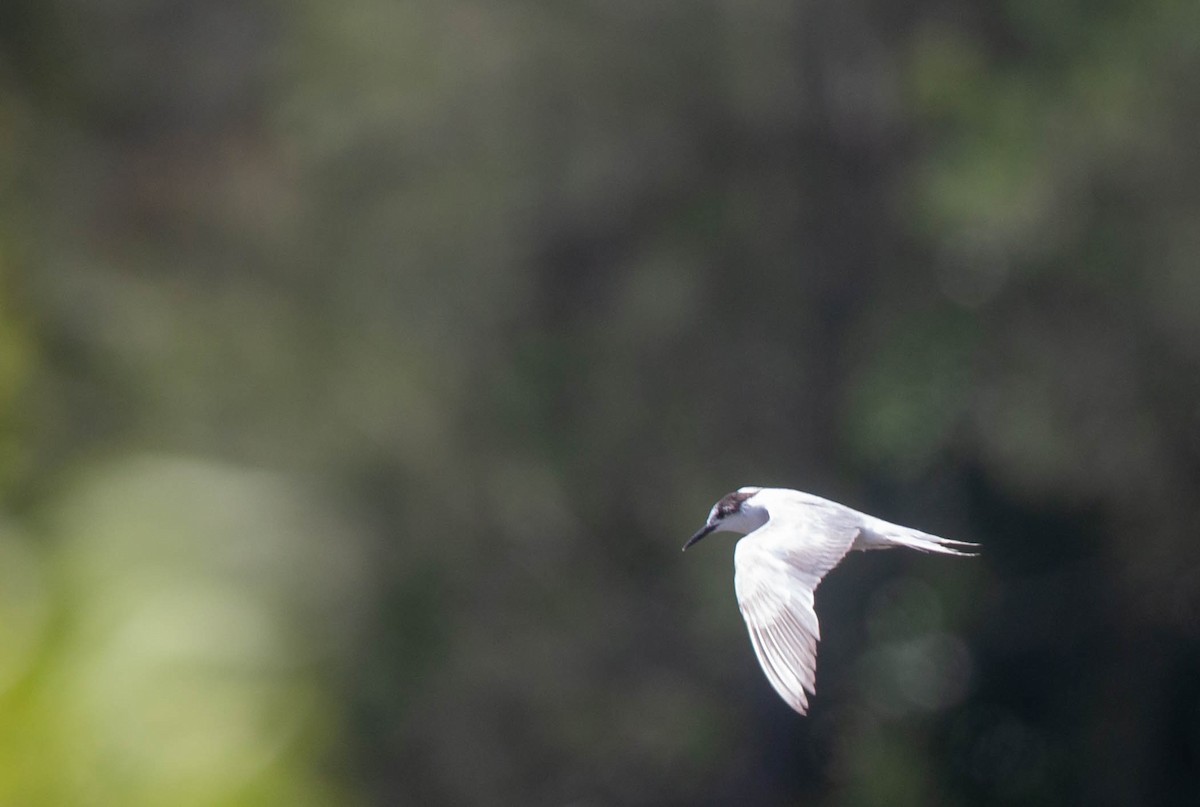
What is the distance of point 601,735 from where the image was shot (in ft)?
42.5

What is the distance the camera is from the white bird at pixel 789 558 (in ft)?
10.9

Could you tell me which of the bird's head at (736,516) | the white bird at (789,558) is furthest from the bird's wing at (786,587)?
the bird's head at (736,516)

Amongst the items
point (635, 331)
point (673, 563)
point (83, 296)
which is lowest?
point (673, 563)

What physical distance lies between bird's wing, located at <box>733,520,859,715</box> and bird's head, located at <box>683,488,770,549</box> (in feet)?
1.40

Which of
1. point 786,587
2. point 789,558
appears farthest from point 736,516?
point 786,587

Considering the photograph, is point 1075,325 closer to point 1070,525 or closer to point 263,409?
point 1070,525

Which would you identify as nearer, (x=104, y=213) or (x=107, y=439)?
(x=107, y=439)

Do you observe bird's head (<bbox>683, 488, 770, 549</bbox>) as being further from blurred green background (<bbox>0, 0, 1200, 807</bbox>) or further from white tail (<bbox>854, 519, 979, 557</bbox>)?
blurred green background (<bbox>0, 0, 1200, 807</bbox>)

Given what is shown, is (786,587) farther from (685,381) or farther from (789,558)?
(685,381)

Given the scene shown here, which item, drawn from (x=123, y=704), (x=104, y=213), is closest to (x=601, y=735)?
(x=104, y=213)

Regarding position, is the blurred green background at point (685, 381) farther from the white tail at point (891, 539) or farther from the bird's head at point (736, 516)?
the white tail at point (891, 539)

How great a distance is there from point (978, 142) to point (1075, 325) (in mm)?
1454

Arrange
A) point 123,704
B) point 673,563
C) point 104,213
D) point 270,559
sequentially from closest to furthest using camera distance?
point 123,704 → point 270,559 → point 673,563 → point 104,213

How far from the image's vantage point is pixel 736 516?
186 inches
